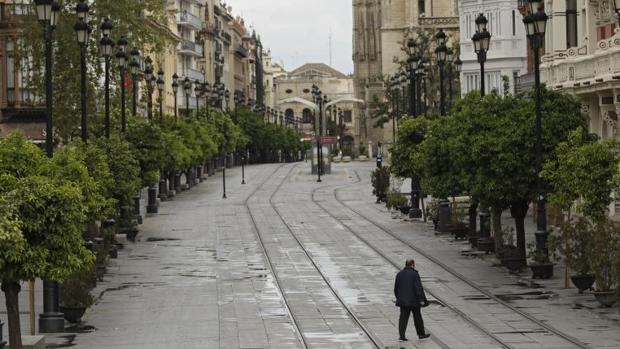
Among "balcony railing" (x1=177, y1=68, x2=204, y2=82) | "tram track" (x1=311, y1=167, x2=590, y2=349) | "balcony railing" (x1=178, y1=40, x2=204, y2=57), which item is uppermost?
"balcony railing" (x1=178, y1=40, x2=204, y2=57)

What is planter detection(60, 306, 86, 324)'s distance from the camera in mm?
29484

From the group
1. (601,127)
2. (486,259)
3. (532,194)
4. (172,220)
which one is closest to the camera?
(532,194)

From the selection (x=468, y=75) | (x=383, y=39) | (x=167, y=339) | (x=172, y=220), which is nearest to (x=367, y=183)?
(x=468, y=75)

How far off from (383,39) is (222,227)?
403 ft

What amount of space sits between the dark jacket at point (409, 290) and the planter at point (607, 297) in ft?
18.9

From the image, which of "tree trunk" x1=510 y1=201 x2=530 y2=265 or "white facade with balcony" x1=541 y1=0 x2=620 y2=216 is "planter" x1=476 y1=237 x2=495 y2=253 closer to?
"tree trunk" x1=510 y1=201 x2=530 y2=265

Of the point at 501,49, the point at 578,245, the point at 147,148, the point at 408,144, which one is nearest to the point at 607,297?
the point at 578,245

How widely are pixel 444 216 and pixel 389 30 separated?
127 metres

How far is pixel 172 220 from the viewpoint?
204ft

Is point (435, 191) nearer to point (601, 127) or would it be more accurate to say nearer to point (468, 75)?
point (601, 127)

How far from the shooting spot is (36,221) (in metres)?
23.3

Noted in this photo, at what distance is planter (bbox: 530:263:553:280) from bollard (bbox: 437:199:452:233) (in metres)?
15.9

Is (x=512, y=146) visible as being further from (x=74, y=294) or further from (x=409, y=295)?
(x=74, y=294)

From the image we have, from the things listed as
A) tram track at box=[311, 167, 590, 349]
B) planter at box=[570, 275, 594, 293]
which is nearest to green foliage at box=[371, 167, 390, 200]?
tram track at box=[311, 167, 590, 349]
